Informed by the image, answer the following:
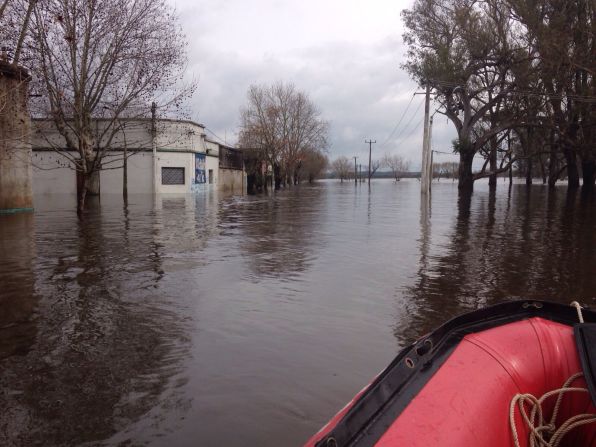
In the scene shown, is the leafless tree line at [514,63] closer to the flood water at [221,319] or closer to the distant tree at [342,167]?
the flood water at [221,319]

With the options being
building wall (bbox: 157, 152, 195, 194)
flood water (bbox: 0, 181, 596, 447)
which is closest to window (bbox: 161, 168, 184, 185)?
building wall (bbox: 157, 152, 195, 194)

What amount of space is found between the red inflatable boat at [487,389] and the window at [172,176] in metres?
32.9

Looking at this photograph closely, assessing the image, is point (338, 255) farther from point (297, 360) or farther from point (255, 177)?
point (255, 177)

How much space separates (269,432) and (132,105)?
20.5 meters

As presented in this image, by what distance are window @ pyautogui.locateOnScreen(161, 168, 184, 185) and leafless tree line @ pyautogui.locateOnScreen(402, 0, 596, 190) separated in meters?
17.5

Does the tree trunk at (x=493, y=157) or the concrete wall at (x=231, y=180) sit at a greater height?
the tree trunk at (x=493, y=157)

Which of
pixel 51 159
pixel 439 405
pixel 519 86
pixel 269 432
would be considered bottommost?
pixel 269 432

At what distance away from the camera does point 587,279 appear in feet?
21.1

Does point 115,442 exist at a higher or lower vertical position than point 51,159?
lower

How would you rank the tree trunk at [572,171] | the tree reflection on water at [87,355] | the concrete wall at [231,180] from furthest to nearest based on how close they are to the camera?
the concrete wall at [231,180] → the tree trunk at [572,171] → the tree reflection on water at [87,355]

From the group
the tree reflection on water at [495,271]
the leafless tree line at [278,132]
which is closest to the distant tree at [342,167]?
the leafless tree line at [278,132]

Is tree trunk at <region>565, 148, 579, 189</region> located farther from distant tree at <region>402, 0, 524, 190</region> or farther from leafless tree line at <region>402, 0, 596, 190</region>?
distant tree at <region>402, 0, 524, 190</region>

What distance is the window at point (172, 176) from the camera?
3341cm

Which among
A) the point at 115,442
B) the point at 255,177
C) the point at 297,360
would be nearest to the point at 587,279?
the point at 297,360
